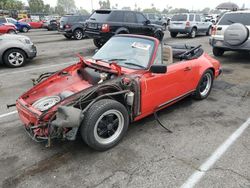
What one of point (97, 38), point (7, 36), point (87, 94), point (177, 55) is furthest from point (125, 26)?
point (87, 94)

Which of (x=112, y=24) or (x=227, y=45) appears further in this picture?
(x=112, y=24)

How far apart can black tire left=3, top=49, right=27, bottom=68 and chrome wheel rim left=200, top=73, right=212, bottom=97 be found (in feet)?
21.5

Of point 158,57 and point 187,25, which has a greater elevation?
point 158,57

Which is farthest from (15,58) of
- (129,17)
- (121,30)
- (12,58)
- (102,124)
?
(102,124)

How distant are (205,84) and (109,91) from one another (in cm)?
284

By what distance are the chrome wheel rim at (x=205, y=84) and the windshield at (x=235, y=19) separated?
453cm

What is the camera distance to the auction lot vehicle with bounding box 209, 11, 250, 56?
7.90 m

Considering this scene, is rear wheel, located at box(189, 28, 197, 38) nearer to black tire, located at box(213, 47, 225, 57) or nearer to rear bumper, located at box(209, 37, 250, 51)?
black tire, located at box(213, 47, 225, 57)

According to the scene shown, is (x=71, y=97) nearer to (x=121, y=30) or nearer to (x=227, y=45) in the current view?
(x=227, y=45)

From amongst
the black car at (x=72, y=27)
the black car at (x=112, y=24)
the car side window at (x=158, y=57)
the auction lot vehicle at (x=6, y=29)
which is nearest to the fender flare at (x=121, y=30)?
the black car at (x=112, y=24)

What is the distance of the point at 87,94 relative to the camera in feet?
10.4

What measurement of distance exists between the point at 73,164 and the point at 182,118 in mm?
2264

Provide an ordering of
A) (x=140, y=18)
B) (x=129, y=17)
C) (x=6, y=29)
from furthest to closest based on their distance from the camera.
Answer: (x=6, y=29) → (x=140, y=18) → (x=129, y=17)

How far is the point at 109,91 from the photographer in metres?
3.47
